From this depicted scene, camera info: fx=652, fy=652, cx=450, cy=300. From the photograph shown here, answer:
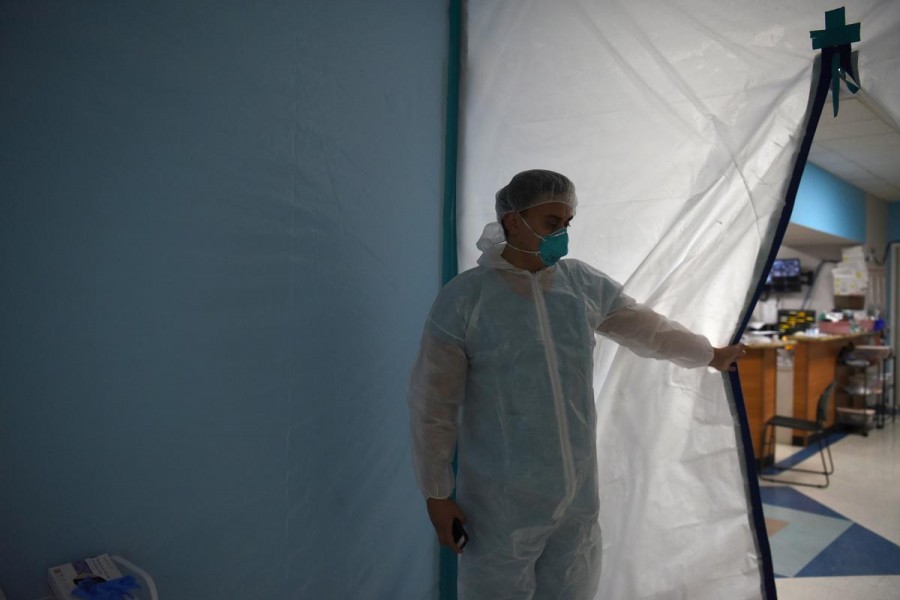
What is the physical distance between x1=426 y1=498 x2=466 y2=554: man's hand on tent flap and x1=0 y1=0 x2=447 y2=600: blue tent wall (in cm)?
36

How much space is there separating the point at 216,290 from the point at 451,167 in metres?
0.94

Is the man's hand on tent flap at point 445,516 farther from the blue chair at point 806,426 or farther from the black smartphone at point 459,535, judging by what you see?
the blue chair at point 806,426

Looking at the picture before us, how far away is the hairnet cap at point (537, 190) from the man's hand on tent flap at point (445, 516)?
65cm

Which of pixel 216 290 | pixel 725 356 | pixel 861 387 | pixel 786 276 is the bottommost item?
pixel 861 387

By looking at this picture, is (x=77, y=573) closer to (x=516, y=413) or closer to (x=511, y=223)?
(x=516, y=413)

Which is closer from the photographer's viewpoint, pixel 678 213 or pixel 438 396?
pixel 438 396

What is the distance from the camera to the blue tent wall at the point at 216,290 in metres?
1.06

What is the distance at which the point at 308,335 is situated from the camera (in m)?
1.56

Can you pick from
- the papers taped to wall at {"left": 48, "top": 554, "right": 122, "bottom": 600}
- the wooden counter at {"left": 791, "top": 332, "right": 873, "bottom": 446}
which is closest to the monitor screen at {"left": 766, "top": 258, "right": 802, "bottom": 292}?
the wooden counter at {"left": 791, "top": 332, "right": 873, "bottom": 446}

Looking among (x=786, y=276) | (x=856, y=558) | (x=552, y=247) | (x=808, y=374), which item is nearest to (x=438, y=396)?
(x=552, y=247)

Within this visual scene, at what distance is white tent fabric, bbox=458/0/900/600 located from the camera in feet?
5.03

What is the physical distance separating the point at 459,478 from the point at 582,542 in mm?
295

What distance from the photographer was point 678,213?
1.64 metres

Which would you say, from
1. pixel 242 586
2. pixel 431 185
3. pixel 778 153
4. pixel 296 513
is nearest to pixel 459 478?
pixel 296 513
